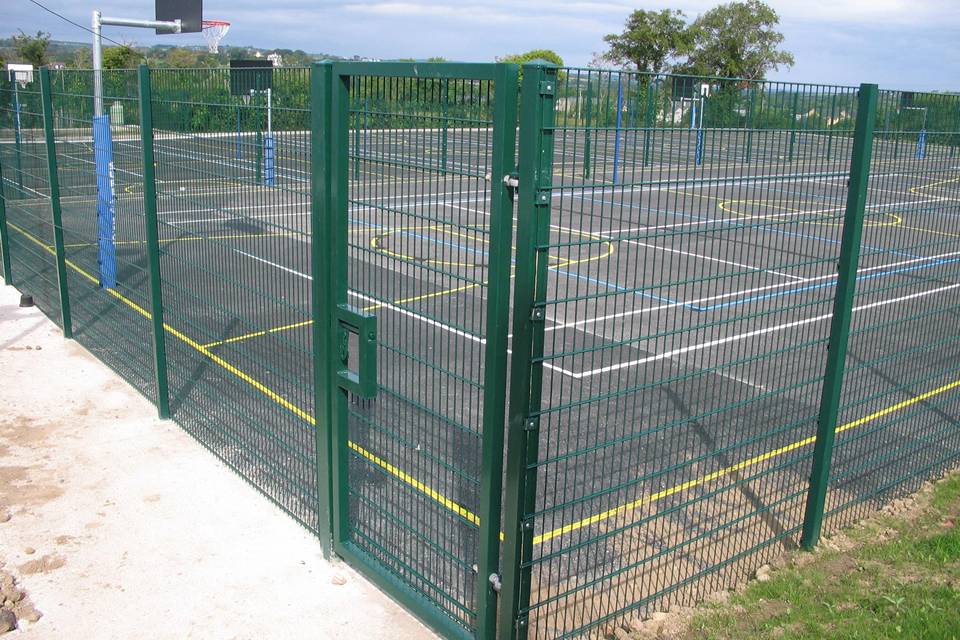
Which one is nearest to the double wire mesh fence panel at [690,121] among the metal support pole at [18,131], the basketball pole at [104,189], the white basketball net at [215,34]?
the basketball pole at [104,189]

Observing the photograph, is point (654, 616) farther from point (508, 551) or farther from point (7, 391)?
point (7, 391)

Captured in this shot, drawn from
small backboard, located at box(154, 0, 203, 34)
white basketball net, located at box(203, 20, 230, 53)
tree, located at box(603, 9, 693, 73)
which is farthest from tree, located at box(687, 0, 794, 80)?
small backboard, located at box(154, 0, 203, 34)

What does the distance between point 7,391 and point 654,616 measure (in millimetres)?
5519

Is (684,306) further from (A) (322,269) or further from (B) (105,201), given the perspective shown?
(B) (105,201)

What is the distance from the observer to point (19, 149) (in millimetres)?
9312

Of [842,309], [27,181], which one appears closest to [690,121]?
[842,309]

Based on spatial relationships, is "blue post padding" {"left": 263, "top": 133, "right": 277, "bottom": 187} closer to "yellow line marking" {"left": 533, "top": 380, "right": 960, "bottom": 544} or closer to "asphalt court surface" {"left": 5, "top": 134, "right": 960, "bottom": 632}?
"asphalt court surface" {"left": 5, "top": 134, "right": 960, "bottom": 632}

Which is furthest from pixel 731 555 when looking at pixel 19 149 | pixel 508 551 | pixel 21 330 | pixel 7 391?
pixel 19 149

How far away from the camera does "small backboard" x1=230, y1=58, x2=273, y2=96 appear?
15.4ft

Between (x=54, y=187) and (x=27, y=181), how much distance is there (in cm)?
174

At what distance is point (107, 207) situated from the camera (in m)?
8.20

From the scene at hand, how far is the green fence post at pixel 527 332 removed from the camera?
3037mm

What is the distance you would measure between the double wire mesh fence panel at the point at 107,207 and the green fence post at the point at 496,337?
13.7 feet

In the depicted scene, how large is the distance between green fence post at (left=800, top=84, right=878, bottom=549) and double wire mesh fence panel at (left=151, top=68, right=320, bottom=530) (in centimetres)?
282
